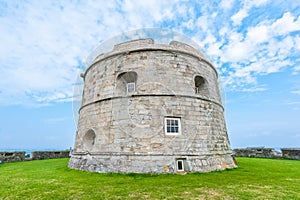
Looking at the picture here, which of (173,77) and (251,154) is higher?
(173,77)

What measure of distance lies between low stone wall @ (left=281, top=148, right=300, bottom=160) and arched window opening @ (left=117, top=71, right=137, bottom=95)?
43.7 feet

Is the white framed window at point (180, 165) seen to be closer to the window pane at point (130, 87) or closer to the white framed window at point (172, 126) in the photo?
the white framed window at point (172, 126)

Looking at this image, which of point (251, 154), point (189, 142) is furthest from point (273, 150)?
point (189, 142)

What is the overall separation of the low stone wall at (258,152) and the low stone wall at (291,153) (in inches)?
18.3

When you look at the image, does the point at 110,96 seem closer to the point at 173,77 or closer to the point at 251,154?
the point at 173,77

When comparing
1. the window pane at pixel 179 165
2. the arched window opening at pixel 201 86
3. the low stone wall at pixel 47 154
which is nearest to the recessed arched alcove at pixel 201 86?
the arched window opening at pixel 201 86

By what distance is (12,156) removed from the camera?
1495 centimetres

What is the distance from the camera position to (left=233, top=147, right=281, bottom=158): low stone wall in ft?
50.7

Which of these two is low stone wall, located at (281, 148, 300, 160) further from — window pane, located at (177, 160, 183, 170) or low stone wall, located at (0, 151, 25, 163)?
low stone wall, located at (0, 151, 25, 163)

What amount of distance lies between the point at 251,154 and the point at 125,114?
14298mm


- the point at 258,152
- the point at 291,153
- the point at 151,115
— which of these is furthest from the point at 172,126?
the point at 258,152

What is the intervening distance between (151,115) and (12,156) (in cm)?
1353

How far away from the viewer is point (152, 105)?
8.16 meters

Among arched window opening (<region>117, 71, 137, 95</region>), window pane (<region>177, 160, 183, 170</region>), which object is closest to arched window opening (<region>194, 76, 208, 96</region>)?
arched window opening (<region>117, 71, 137, 95</region>)
